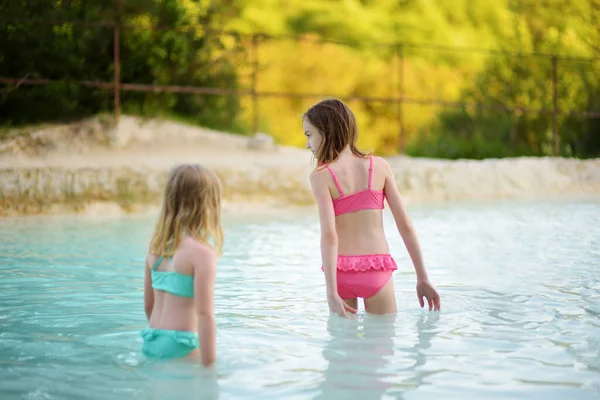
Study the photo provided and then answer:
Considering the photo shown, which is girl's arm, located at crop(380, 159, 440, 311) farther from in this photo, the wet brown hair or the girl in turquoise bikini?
the girl in turquoise bikini

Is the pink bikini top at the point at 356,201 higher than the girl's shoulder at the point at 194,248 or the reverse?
higher

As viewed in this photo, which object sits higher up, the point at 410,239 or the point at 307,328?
the point at 410,239

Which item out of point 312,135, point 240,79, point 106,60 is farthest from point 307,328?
point 240,79

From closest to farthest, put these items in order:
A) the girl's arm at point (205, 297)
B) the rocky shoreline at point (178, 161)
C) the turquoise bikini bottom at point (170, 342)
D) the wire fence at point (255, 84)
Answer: the girl's arm at point (205, 297) → the turquoise bikini bottom at point (170, 342) → the rocky shoreline at point (178, 161) → the wire fence at point (255, 84)

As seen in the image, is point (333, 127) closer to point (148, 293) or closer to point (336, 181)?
point (336, 181)

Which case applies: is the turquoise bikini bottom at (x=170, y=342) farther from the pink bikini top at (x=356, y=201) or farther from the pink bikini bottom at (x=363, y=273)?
the pink bikini top at (x=356, y=201)

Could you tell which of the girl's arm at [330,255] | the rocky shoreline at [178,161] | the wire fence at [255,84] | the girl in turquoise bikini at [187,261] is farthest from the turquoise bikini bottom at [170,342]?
the wire fence at [255,84]

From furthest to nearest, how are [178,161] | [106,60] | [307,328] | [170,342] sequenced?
1. [106,60]
2. [178,161]
3. [307,328]
4. [170,342]

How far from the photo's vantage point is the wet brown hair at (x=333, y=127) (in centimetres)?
358

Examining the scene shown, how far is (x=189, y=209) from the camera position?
290cm

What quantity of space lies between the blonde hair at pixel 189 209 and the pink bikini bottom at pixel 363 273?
85 cm

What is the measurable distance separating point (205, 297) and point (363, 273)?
974 millimetres

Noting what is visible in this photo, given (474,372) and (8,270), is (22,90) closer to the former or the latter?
(8,270)

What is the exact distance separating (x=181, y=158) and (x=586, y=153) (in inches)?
313
